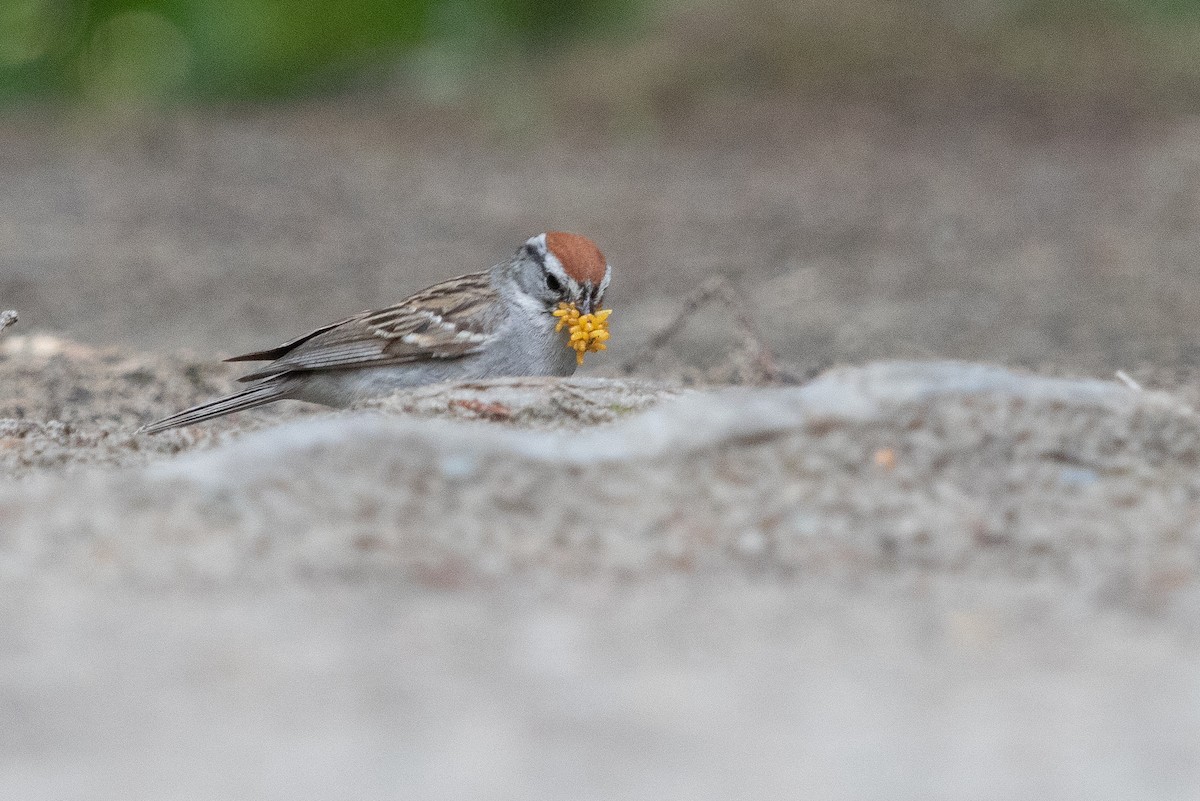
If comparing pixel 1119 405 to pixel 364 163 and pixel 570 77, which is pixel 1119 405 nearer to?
pixel 364 163

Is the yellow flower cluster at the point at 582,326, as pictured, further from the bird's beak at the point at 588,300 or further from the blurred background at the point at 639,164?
the blurred background at the point at 639,164

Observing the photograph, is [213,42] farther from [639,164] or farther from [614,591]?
[614,591]

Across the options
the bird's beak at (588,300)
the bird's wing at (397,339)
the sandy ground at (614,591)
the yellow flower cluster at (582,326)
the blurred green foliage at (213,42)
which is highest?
the blurred green foliage at (213,42)

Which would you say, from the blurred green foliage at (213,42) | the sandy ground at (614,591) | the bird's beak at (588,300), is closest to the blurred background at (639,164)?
the blurred green foliage at (213,42)

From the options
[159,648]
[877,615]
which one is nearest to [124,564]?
[159,648]

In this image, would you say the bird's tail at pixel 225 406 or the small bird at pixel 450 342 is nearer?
the bird's tail at pixel 225 406

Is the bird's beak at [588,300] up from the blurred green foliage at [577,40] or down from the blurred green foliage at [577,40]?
down

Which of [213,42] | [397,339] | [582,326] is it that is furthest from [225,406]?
[213,42]
